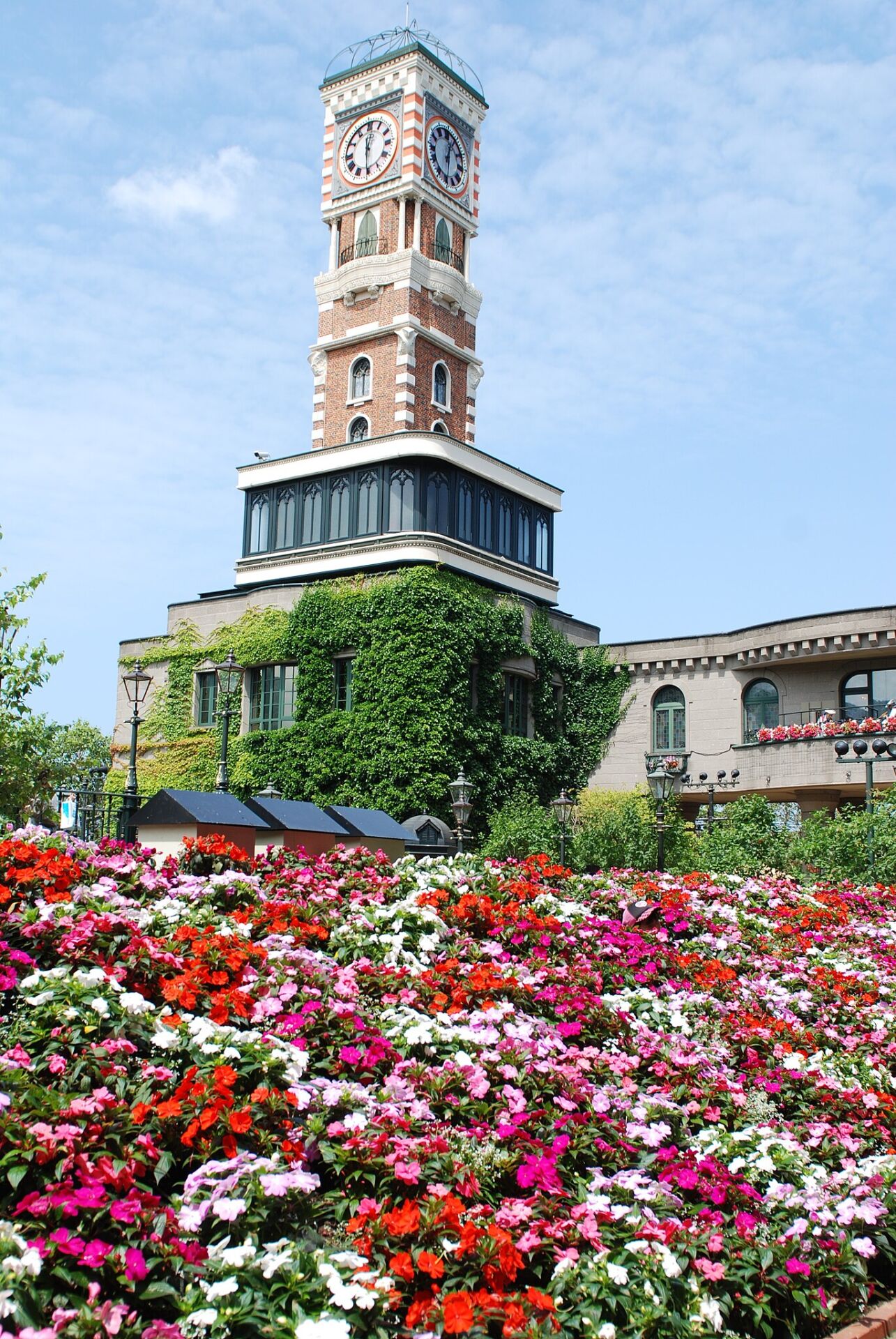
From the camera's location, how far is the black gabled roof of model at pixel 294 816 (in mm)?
17188

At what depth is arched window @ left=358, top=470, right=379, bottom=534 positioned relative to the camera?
39406 mm

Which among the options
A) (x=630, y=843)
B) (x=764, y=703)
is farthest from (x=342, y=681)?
(x=764, y=703)

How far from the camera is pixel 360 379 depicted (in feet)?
146

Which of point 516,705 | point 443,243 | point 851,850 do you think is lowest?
point 851,850

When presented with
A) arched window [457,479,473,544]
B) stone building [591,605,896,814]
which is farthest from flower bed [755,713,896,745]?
arched window [457,479,473,544]

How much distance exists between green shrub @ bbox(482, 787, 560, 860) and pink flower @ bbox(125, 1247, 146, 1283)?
25511 millimetres

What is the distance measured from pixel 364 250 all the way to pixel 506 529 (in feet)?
40.0

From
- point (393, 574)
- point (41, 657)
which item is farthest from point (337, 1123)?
point (393, 574)

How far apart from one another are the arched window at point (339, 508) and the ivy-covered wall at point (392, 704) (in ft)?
12.4

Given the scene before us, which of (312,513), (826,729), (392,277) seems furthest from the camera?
(392,277)

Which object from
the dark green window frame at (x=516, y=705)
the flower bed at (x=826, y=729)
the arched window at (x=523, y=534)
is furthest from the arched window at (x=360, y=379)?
the flower bed at (x=826, y=729)

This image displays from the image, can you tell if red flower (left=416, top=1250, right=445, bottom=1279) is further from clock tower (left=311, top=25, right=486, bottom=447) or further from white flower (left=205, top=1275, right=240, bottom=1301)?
clock tower (left=311, top=25, right=486, bottom=447)

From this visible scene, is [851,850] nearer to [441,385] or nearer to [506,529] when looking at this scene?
[506,529]

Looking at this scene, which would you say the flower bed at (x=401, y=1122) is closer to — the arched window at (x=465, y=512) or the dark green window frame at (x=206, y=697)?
the dark green window frame at (x=206, y=697)
